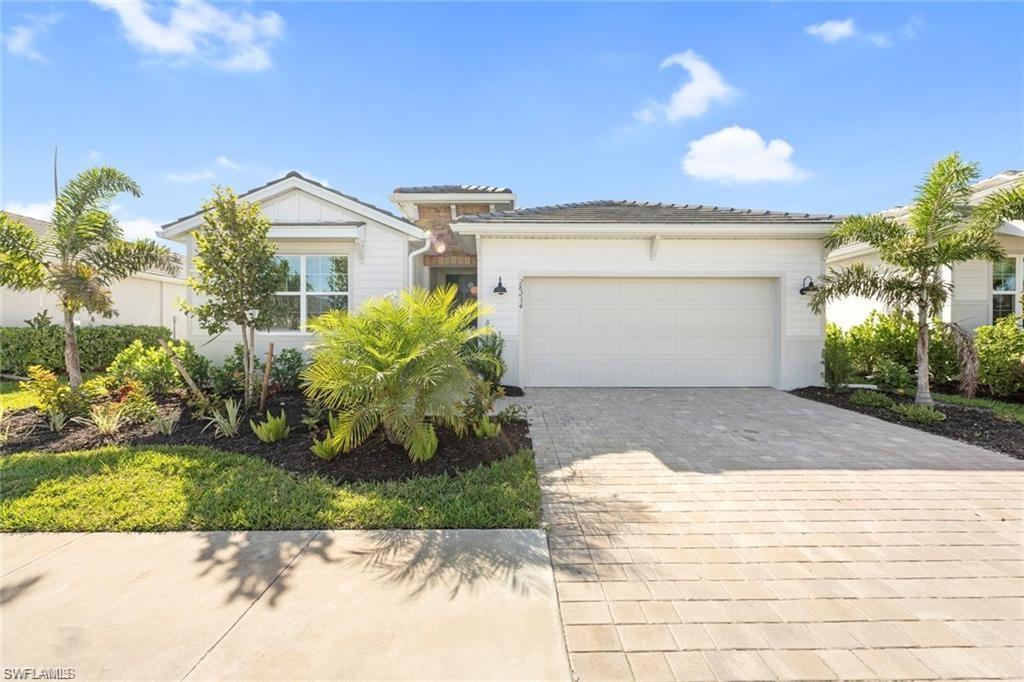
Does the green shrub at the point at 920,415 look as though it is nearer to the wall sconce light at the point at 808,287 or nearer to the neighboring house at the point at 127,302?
the wall sconce light at the point at 808,287

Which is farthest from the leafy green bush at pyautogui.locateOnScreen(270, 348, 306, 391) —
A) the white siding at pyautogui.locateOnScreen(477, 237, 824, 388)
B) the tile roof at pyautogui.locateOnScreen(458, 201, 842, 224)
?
the tile roof at pyautogui.locateOnScreen(458, 201, 842, 224)

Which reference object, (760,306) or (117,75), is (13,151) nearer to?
(117,75)

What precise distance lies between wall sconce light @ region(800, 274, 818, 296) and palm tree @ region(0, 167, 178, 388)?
12.4 m

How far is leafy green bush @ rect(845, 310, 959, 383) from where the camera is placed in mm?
9227

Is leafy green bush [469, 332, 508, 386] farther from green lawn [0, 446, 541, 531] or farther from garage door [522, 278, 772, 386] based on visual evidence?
green lawn [0, 446, 541, 531]

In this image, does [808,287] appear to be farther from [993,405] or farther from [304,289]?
[304,289]

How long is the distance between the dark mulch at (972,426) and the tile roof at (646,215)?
405cm

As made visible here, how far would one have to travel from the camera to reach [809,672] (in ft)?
6.73

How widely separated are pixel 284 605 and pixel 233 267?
5.34 m

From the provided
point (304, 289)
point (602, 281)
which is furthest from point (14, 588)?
point (602, 281)

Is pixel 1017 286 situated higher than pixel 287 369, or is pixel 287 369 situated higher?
pixel 1017 286

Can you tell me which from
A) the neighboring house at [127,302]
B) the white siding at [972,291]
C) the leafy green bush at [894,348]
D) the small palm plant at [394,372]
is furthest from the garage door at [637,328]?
the neighboring house at [127,302]

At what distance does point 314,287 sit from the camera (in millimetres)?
9422

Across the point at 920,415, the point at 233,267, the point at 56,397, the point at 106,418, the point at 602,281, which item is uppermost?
the point at 602,281
